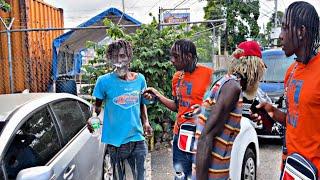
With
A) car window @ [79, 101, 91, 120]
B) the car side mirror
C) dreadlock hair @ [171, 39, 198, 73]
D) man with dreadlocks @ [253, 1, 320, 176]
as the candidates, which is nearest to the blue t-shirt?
dreadlock hair @ [171, 39, 198, 73]

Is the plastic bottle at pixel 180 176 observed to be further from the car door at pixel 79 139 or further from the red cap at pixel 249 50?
the red cap at pixel 249 50

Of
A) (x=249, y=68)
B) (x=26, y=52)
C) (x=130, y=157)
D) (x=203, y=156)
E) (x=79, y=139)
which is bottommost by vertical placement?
(x=130, y=157)

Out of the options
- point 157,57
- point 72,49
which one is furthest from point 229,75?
point 72,49

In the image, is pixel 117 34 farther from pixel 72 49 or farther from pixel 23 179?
pixel 72 49

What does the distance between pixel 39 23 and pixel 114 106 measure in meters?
9.16

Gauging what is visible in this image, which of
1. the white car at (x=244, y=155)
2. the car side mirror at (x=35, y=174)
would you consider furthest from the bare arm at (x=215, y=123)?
the white car at (x=244, y=155)

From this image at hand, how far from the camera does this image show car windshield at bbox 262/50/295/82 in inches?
344

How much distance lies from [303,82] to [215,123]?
1.74ft

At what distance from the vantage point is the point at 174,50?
3541mm

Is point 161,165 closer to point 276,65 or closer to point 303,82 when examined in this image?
point 303,82

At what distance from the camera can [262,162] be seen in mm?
6176

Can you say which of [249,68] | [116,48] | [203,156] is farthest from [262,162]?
[203,156]

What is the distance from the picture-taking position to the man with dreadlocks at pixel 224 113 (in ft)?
7.38

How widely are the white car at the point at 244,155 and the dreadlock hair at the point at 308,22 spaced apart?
213 centimetres
